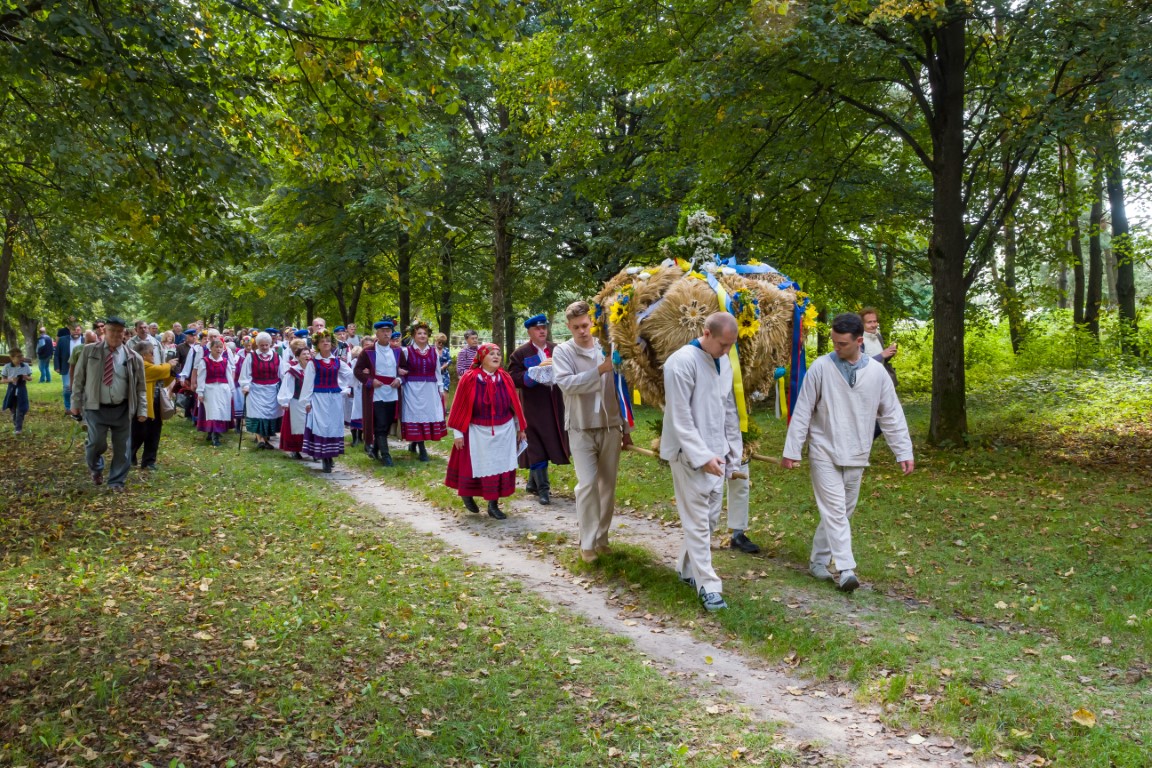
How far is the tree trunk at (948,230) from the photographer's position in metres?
12.0

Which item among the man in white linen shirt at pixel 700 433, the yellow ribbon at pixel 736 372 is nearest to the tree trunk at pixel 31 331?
the yellow ribbon at pixel 736 372

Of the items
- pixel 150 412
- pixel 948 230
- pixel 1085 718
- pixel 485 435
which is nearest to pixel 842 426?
pixel 1085 718

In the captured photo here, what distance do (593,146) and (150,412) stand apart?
10330 millimetres

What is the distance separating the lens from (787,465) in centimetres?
652

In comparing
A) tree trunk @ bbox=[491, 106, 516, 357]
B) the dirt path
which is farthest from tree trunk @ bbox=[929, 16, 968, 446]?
tree trunk @ bbox=[491, 106, 516, 357]

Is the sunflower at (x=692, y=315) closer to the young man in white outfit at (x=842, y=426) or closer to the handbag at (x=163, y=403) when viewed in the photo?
the young man in white outfit at (x=842, y=426)

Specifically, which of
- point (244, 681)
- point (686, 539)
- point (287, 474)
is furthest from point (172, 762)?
point (287, 474)

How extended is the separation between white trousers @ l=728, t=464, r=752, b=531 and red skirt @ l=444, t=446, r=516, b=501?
295 centimetres

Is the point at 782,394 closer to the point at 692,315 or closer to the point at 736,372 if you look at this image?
the point at 736,372

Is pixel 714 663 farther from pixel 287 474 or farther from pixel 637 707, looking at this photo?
pixel 287 474

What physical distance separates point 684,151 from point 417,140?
25.1 ft

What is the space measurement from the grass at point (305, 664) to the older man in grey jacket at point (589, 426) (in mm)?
1009

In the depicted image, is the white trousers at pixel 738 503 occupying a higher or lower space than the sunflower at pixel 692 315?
lower

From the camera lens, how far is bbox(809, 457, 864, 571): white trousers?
21.3ft
